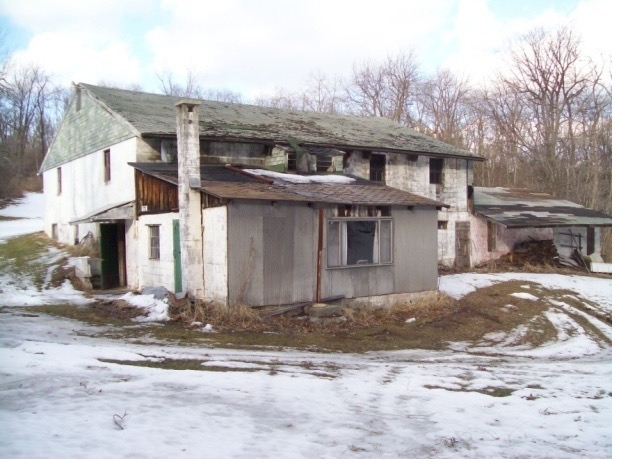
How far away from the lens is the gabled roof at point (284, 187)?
12791 millimetres

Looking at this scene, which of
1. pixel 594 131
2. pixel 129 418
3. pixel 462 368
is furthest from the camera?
pixel 594 131

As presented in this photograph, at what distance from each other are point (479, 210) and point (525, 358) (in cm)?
1398

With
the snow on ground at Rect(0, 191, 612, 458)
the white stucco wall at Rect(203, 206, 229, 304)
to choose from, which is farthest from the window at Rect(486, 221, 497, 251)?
the white stucco wall at Rect(203, 206, 229, 304)

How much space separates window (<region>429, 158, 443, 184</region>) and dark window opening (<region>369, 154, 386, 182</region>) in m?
2.84

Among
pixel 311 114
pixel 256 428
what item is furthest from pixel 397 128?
pixel 256 428

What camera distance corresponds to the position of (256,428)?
5.32 metres

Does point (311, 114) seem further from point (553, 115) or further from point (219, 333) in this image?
point (553, 115)

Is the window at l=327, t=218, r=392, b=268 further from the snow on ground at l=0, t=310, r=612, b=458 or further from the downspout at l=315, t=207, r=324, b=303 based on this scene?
the snow on ground at l=0, t=310, r=612, b=458

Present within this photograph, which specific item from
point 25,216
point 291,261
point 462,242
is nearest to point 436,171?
point 462,242

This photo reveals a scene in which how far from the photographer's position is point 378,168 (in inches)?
848

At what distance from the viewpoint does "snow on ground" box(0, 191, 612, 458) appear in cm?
483

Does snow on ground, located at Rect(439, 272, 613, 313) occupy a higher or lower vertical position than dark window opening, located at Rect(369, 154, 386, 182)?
lower

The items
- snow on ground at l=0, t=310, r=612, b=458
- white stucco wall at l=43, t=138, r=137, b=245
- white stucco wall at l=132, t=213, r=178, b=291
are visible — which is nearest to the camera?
snow on ground at l=0, t=310, r=612, b=458

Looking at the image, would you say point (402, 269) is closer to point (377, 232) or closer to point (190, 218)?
point (377, 232)
